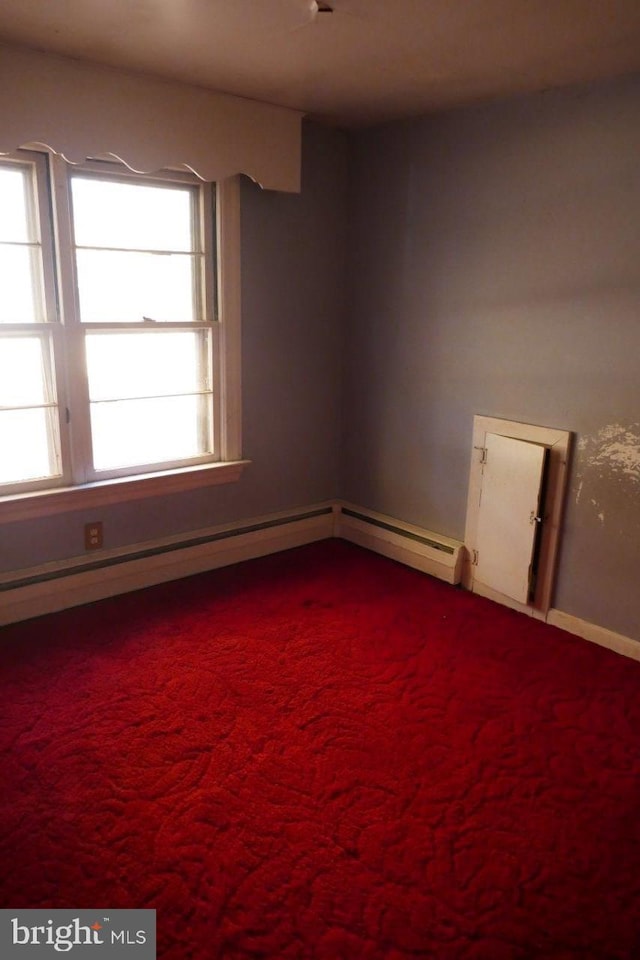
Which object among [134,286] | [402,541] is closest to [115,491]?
[134,286]

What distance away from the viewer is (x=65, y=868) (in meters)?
1.88

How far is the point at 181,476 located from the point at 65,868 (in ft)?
6.48

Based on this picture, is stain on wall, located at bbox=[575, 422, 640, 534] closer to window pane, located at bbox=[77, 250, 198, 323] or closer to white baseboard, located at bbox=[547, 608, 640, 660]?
white baseboard, located at bbox=[547, 608, 640, 660]

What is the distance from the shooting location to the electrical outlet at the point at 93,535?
336 cm

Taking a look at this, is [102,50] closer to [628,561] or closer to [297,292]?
[297,292]

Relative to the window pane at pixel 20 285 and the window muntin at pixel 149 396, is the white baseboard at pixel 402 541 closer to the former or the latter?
the window muntin at pixel 149 396

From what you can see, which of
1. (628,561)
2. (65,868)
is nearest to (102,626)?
(65,868)

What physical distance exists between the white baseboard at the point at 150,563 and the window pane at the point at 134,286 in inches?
46.2

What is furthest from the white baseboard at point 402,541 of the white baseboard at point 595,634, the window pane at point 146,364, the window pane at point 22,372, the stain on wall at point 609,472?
the window pane at point 22,372

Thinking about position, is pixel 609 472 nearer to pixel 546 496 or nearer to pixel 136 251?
pixel 546 496

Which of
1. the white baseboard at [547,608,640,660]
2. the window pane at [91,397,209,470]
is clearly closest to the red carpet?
the white baseboard at [547,608,640,660]

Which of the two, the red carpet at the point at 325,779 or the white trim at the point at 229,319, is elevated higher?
the white trim at the point at 229,319

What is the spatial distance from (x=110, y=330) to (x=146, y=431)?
1.75 ft

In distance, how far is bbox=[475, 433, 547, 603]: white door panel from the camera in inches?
126
